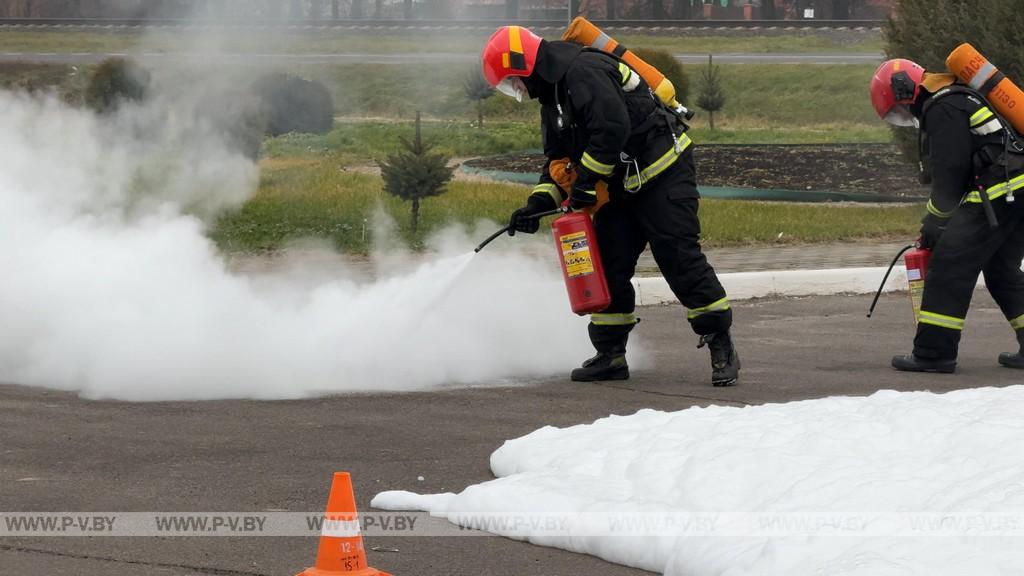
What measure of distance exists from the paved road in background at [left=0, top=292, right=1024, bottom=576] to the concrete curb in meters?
2.24

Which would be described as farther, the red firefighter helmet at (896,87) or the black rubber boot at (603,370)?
the red firefighter helmet at (896,87)

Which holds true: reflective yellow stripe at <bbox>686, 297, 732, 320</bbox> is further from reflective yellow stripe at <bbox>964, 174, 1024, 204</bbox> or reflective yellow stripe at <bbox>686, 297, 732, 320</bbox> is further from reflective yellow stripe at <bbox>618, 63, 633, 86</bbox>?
reflective yellow stripe at <bbox>964, 174, 1024, 204</bbox>

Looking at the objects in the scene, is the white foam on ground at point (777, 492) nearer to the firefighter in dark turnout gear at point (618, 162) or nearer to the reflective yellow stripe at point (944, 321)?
the firefighter in dark turnout gear at point (618, 162)

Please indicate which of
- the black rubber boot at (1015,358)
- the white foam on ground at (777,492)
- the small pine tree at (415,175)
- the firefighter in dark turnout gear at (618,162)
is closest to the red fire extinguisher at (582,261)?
the firefighter in dark turnout gear at (618,162)

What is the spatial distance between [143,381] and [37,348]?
808mm

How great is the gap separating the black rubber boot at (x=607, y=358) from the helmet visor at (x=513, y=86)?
52.5 inches

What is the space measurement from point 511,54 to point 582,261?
1125mm

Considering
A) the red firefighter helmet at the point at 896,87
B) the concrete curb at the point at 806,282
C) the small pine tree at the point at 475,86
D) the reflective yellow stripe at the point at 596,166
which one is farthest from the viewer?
the small pine tree at the point at 475,86

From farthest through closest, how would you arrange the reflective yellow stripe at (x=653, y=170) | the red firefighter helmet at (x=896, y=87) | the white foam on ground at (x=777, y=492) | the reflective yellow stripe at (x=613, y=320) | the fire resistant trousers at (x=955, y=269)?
the red firefighter helmet at (x=896, y=87)
the fire resistant trousers at (x=955, y=269)
the reflective yellow stripe at (x=613, y=320)
the reflective yellow stripe at (x=653, y=170)
the white foam on ground at (x=777, y=492)

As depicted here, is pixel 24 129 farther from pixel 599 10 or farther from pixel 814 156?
pixel 599 10

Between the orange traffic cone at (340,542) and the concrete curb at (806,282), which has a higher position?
the orange traffic cone at (340,542)

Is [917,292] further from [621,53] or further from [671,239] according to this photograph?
[621,53]

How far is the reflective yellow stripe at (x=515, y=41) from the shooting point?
→ 297 inches

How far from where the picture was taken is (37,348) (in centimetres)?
779
